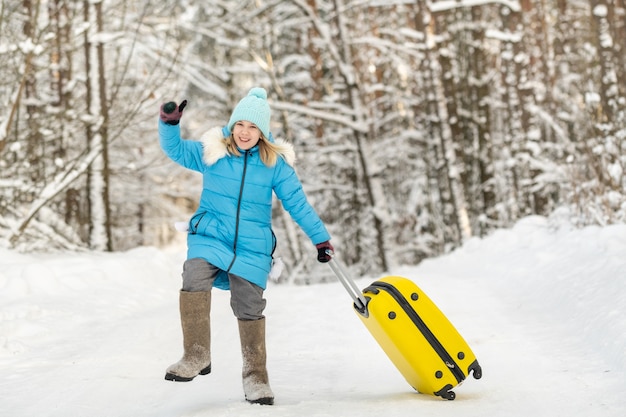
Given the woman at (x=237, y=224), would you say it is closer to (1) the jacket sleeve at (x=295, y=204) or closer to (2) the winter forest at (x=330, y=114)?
(1) the jacket sleeve at (x=295, y=204)

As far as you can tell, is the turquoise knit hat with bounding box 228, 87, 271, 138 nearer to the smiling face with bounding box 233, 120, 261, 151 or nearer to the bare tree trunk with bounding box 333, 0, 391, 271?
the smiling face with bounding box 233, 120, 261, 151

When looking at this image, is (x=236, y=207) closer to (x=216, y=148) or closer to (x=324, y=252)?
(x=216, y=148)

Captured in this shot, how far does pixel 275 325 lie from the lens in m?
5.40

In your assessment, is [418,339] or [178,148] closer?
[418,339]

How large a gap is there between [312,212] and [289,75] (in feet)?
51.3

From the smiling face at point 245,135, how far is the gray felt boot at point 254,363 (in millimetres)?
909

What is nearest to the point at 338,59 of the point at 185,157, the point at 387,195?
the point at 185,157

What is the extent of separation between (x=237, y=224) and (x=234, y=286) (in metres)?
0.32

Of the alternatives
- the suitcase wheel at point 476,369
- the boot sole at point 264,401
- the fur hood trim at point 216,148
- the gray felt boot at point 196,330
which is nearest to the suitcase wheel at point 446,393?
the suitcase wheel at point 476,369

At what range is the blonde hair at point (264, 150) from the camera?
3.48m

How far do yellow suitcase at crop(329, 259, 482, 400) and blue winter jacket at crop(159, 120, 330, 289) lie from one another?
46 centimetres

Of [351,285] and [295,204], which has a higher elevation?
[295,204]

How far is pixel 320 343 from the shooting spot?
4.74m

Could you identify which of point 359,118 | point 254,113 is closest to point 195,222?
point 254,113
